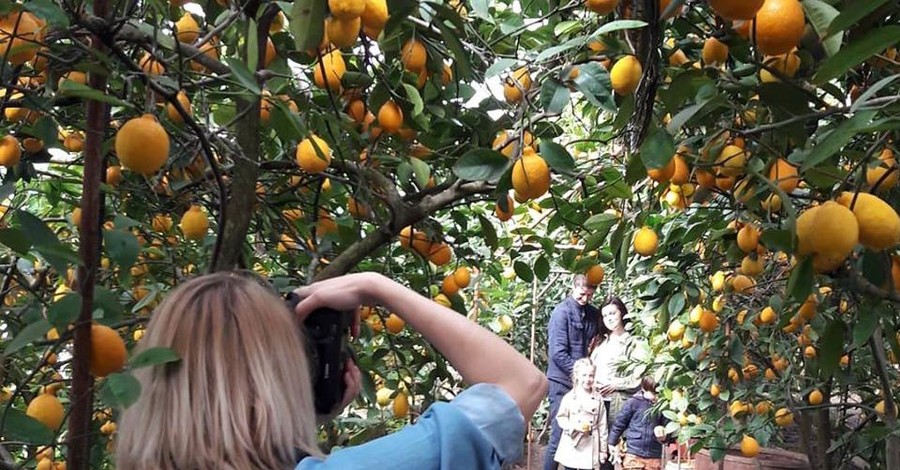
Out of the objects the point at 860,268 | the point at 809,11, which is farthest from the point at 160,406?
the point at 860,268

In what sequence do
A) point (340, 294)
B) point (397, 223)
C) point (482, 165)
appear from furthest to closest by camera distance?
point (397, 223), point (482, 165), point (340, 294)

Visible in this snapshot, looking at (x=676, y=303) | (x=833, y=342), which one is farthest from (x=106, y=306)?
(x=676, y=303)

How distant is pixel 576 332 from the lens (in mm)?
5277

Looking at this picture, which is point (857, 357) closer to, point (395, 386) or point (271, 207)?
point (395, 386)

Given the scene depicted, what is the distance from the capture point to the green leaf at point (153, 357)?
2.82 ft

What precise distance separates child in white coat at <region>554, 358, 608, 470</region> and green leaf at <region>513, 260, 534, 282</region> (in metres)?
3.03

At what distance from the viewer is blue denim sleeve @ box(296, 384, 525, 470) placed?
33.7 inches

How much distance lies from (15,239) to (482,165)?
0.66 meters

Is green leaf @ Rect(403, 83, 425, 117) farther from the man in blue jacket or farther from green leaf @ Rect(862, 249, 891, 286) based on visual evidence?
the man in blue jacket

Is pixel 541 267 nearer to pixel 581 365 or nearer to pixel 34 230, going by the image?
pixel 34 230

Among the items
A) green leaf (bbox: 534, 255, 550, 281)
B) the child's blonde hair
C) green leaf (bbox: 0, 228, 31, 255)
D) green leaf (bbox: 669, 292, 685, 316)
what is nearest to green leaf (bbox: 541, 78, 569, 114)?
green leaf (bbox: 0, 228, 31, 255)

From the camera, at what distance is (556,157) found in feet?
4.47

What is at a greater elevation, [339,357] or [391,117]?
[391,117]

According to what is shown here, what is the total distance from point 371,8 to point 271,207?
2.15ft
